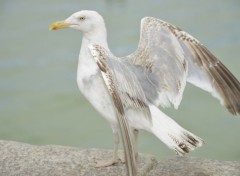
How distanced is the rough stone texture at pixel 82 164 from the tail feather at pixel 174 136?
48 centimetres

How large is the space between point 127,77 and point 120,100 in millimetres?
167

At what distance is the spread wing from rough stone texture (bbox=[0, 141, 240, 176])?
50 cm

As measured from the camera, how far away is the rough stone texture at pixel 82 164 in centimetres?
360

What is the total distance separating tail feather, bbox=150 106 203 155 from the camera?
3098 mm

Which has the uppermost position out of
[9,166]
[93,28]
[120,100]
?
[93,28]

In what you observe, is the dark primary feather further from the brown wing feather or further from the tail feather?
the brown wing feather

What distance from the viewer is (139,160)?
12.4 feet

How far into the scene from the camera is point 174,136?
3.13 meters

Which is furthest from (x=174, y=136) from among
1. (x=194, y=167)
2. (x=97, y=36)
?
(x=97, y=36)

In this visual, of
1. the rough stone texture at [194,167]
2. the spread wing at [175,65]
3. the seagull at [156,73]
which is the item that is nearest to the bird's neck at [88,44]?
the seagull at [156,73]

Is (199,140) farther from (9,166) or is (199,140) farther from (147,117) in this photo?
(9,166)

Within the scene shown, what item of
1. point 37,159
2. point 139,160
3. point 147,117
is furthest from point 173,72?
point 37,159

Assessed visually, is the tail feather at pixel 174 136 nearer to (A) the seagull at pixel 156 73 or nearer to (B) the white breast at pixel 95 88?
(A) the seagull at pixel 156 73

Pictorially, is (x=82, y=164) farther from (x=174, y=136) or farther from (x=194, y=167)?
(x=174, y=136)
